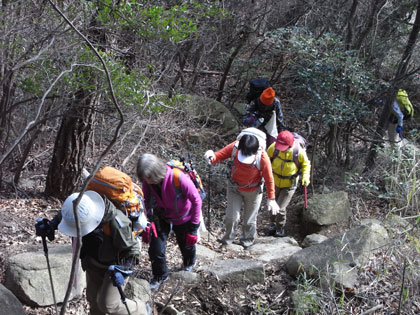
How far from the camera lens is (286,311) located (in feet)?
14.7

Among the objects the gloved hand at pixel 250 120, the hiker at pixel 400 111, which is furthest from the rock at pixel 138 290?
the hiker at pixel 400 111

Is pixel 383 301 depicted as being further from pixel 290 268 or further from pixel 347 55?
pixel 347 55

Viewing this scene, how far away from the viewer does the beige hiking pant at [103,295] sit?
3.68 m

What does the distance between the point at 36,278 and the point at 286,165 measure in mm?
4051

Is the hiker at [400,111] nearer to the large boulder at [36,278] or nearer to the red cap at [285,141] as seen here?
the red cap at [285,141]

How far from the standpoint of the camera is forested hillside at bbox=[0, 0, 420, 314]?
470 cm

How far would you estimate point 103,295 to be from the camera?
367cm

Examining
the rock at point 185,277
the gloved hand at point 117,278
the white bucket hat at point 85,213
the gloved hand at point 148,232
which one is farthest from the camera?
the rock at point 185,277

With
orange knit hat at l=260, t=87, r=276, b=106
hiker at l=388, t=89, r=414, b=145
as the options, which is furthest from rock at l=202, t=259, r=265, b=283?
hiker at l=388, t=89, r=414, b=145

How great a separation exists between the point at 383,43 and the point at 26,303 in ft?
35.9

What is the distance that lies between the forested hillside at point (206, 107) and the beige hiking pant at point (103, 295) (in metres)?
0.29

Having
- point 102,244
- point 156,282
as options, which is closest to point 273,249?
point 156,282

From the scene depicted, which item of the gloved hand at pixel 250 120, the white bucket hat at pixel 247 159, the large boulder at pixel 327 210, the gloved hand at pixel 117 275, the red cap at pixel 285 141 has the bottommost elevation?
the large boulder at pixel 327 210

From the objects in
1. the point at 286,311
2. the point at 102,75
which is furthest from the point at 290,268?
the point at 102,75
